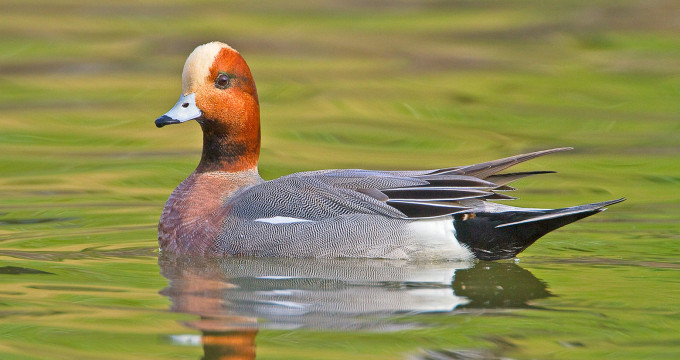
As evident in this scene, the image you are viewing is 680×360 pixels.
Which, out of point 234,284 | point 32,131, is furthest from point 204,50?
point 32,131

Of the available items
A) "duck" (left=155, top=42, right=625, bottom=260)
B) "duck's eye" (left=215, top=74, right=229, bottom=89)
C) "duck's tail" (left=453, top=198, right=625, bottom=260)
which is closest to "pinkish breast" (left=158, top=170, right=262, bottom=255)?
"duck" (left=155, top=42, right=625, bottom=260)

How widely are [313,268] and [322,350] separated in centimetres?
147

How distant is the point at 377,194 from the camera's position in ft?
20.8

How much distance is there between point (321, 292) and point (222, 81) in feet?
5.21

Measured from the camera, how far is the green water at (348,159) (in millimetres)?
4957

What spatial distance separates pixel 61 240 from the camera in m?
6.83

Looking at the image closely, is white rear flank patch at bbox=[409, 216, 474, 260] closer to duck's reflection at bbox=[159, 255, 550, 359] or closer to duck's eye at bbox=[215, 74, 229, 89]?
duck's reflection at bbox=[159, 255, 550, 359]

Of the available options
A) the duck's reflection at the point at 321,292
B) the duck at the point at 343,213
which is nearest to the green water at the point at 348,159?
the duck's reflection at the point at 321,292

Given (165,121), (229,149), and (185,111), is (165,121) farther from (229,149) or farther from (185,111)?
(229,149)

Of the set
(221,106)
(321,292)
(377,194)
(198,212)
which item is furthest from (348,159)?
(321,292)

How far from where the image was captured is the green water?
496cm

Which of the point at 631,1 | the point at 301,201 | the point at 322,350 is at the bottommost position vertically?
the point at 322,350

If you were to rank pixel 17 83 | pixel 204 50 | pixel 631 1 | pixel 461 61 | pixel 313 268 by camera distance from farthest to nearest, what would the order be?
1. pixel 631 1
2. pixel 461 61
3. pixel 17 83
4. pixel 204 50
5. pixel 313 268

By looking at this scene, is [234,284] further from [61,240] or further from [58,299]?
[61,240]
